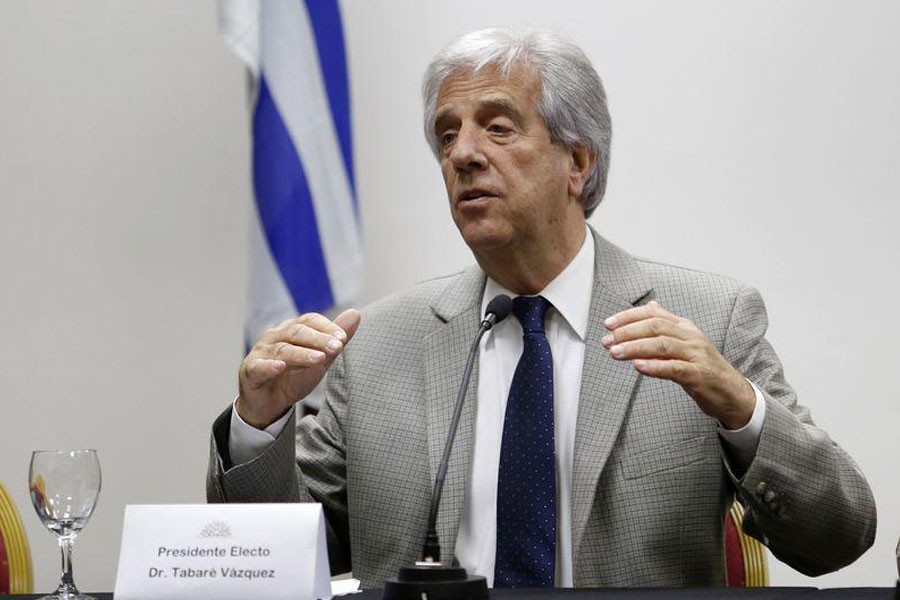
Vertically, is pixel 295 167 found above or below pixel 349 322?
above

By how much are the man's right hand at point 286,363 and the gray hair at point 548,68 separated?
635 mm

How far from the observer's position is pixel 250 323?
3371 mm

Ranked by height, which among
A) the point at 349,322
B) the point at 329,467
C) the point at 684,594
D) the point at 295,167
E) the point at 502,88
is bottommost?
the point at 684,594

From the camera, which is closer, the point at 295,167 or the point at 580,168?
the point at 580,168

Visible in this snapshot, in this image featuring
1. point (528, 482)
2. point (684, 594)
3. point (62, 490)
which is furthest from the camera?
point (528, 482)

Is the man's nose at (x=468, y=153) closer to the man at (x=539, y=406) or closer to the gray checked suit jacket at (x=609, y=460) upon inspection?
the man at (x=539, y=406)

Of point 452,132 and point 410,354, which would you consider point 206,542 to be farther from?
point 452,132

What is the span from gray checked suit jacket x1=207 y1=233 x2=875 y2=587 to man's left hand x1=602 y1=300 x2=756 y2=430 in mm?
95

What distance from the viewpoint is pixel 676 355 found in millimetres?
2002

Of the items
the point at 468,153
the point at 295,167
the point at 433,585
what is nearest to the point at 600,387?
the point at 468,153

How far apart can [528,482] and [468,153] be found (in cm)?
62

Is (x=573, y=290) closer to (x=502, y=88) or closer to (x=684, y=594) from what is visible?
(x=502, y=88)

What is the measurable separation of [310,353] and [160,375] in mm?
1845

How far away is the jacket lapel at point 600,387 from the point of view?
2.31 metres
